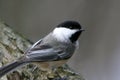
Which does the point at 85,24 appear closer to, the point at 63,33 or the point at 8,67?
the point at 63,33

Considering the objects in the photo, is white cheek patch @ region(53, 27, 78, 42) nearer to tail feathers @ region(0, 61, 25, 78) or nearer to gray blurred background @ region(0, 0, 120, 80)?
tail feathers @ region(0, 61, 25, 78)

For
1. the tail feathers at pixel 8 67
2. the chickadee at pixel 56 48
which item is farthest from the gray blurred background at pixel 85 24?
the tail feathers at pixel 8 67

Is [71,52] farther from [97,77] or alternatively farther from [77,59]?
[77,59]

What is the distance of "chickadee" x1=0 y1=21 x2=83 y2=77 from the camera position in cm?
224

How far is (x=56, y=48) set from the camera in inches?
91.5

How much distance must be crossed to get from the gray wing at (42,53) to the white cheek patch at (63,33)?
0.07 meters

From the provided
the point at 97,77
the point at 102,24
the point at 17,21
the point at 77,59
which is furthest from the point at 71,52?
the point at 17,21

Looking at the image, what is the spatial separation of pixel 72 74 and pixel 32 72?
207 millimetres

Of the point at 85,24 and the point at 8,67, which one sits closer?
the point at 8,67

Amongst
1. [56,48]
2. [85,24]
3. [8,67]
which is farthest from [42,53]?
[85,24]

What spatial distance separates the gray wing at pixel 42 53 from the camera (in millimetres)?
2226

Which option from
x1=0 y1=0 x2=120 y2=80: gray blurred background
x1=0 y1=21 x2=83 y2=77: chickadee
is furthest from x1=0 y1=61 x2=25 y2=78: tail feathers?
x1=0 y1=0 x2=120 y2=80: gray blurred background

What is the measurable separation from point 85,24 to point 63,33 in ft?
5.84

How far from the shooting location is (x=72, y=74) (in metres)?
2.34
